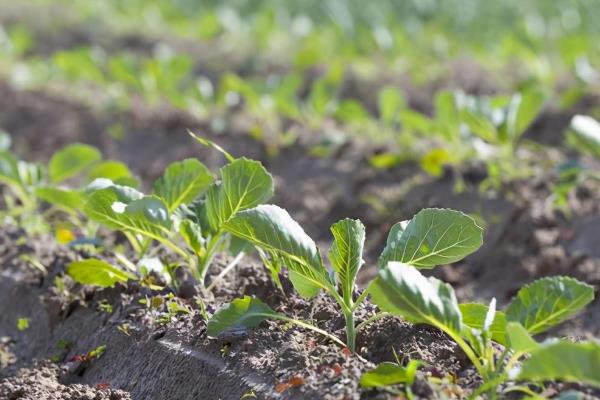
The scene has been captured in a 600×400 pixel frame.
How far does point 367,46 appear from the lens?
8.23 meters

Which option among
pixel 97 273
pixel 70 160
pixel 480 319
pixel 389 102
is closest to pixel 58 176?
pixel 70 160

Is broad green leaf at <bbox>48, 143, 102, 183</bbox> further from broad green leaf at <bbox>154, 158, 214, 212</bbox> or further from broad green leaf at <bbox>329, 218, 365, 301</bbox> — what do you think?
broad green leaf at <bbox>329, 218, 365, 301</bbox>

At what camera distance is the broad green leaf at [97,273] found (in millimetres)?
3098

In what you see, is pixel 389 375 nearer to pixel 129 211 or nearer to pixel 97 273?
pixel 129 211

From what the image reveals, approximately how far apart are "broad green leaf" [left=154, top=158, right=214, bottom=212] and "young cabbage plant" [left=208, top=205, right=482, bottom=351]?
0.55m

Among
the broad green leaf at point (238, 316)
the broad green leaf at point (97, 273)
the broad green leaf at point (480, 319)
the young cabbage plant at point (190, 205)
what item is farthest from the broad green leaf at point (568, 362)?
the broad green leaf at point (97, 273)

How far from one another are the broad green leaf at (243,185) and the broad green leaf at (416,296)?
1.89ft

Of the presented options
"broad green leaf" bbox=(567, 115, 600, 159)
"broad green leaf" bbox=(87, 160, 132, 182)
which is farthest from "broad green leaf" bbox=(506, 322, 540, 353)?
"broad green leaf" bbox=(87, 160, 132, 182)

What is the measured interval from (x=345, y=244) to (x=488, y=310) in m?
0.41

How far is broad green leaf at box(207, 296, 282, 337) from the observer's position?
2604mm

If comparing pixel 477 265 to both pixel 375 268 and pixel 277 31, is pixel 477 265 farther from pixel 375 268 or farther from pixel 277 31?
pixel 277 31

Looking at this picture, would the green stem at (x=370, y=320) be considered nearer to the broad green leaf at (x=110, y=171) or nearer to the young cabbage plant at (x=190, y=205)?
the young cabbage plant at (x=190, y=205)

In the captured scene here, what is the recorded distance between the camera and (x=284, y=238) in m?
2.51

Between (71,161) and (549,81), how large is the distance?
4.01 m
